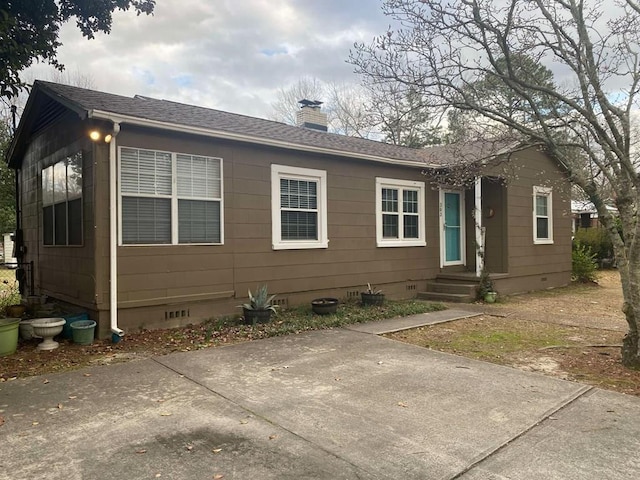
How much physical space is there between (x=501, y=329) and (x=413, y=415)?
4.05 meters

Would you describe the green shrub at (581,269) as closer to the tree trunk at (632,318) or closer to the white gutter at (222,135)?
the white gutter at (222,135)

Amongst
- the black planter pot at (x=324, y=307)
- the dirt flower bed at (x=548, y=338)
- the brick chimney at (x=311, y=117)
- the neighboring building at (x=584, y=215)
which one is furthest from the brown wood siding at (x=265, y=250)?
the neighboring building at (x=584, y=215)

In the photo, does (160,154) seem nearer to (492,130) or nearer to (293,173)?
(293,173)

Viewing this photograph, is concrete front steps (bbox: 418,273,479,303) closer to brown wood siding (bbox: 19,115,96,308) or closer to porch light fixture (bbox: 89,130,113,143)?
brown wood siding (bbox: 19,115,96,308)

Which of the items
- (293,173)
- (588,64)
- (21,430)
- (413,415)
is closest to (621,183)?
(588,64)

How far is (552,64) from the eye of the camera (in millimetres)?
6336

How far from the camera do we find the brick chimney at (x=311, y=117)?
528 inches

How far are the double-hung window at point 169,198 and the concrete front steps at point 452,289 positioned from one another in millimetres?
5211

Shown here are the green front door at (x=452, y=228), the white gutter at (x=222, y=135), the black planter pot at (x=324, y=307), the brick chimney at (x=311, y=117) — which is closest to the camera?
the white gutter at (x=222, y=135)

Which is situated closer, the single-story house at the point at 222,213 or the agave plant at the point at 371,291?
the single-story house at the point at 222,213

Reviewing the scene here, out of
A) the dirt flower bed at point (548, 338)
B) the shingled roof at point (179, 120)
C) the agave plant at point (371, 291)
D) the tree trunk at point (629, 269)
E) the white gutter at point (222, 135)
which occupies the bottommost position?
the dirt flower bed at point (548, 338)

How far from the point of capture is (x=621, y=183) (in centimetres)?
525

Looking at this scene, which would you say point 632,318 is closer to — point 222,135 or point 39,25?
point 222,135

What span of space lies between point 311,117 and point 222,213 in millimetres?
6914
